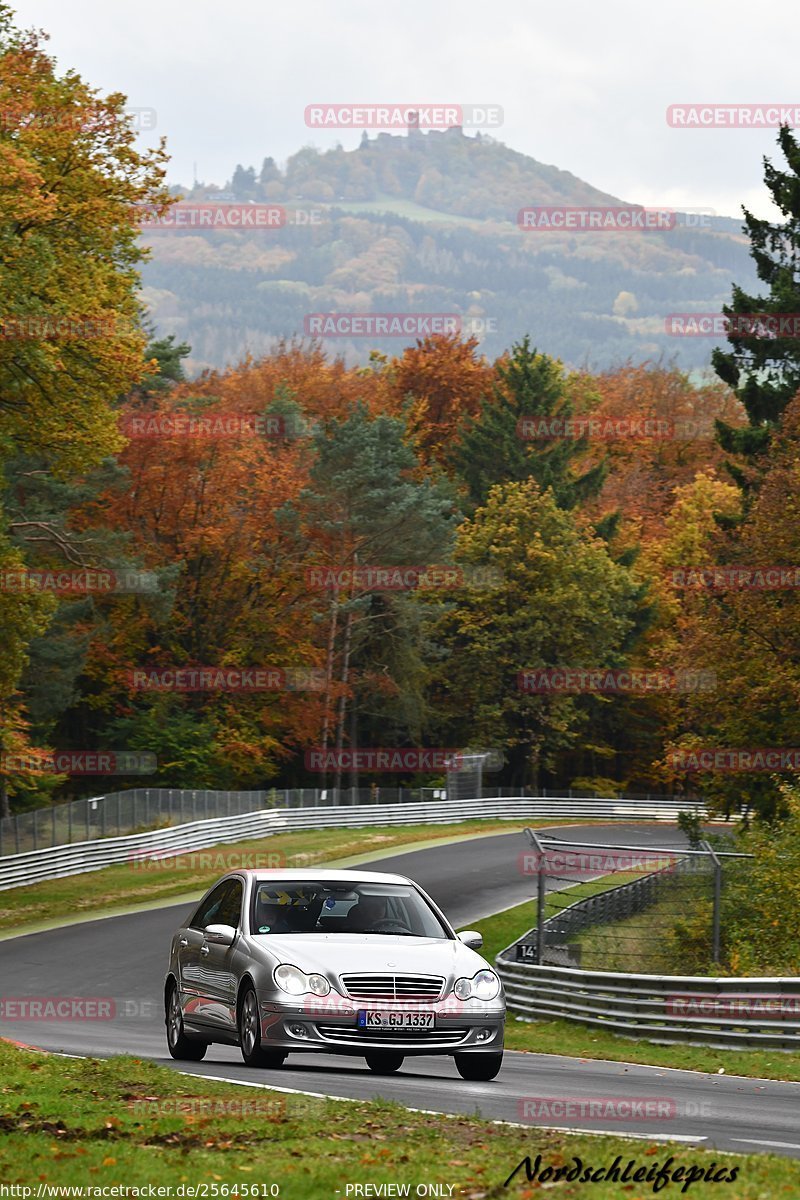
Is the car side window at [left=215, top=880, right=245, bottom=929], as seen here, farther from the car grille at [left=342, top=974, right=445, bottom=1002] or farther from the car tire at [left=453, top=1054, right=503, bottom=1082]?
the car tire at [left=453, top=1054, right=503, bottom=1082]

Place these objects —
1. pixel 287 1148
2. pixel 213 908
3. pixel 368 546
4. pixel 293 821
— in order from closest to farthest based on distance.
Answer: pixel 287 1148 → pixel 213 908 → pixel 293 821 → pixel 368 546

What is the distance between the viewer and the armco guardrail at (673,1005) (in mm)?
18641

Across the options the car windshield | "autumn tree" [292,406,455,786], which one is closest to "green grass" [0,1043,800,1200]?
the car windshield

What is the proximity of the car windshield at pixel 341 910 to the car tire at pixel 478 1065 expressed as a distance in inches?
40.5

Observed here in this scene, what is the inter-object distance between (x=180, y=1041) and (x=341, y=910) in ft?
6.96

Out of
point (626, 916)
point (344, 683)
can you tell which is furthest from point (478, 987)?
point (344, 683)

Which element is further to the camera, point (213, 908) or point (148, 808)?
point (148, 808)

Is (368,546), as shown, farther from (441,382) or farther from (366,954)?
(366,954)

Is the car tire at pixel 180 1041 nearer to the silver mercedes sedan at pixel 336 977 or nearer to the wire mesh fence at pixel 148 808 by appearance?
the silver mercedes sedan at pixel 336 977

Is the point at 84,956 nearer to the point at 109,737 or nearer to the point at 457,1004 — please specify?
the point at 457,1004

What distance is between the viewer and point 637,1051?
19297 millimetres

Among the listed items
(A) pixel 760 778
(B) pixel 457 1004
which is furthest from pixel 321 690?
(B) pixel 457 1004

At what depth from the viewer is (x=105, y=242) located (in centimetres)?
3450

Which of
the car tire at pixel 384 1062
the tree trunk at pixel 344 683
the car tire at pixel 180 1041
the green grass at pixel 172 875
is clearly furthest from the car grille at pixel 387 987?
the tree trunk at pixel 344 683
